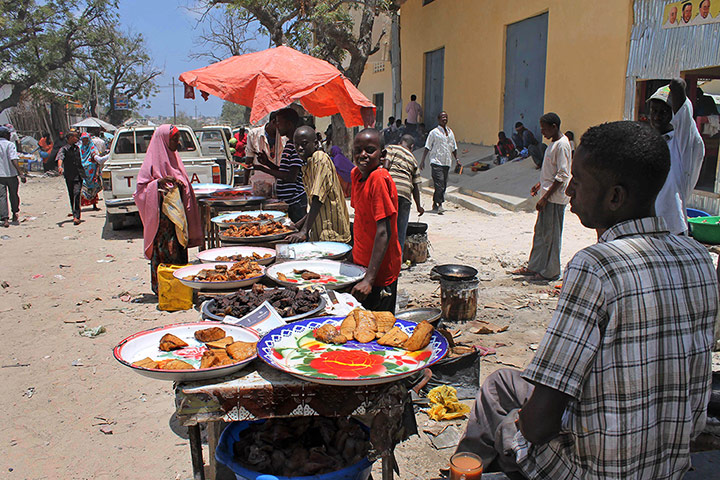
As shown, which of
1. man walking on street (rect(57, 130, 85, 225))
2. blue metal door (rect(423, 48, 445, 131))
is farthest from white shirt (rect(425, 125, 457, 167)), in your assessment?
blue metal door (rect(423, 48, 445, 131))

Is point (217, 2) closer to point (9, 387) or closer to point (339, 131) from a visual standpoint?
point (339, 131)

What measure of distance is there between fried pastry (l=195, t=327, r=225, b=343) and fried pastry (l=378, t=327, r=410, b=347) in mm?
719

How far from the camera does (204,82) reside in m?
6.84

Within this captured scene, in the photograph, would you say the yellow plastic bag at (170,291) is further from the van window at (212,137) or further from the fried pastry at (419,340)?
the van window at (212,137)

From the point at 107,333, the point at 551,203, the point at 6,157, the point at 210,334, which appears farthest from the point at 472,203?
the point at 210,334

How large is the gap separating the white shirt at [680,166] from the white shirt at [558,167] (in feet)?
5.87

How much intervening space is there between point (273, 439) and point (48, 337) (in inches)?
165

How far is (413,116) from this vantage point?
65.8 feet

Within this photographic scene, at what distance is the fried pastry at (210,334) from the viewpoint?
7.85ft

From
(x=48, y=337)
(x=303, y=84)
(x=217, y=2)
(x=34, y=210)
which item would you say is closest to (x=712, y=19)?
(x=303, y=84)

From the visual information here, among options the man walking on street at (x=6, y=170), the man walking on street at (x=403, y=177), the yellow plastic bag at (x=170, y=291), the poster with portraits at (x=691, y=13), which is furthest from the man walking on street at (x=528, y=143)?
the man walking on street at (x=6, y=170)

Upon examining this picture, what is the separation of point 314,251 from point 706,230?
21.7 ft

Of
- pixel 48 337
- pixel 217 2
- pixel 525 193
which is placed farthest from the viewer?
pixel 217 2

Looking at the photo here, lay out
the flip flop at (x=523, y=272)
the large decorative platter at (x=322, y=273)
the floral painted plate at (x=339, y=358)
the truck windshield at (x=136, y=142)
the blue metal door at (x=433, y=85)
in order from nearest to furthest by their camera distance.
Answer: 1. the floral painted plate at (x=339, y=358)
2. the large decorative platter at (x=322, y=273)
3. the flip flop at (x=523, y=272)
4. the truck windshield at (x=136, y=142)
5. the blue metal door at (x=433, y=85)
